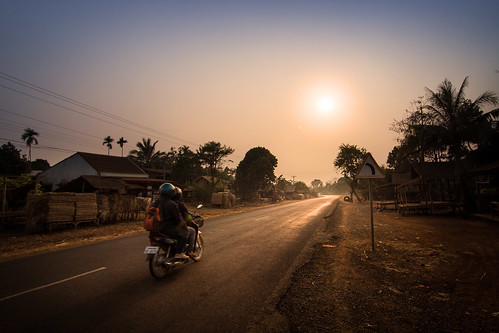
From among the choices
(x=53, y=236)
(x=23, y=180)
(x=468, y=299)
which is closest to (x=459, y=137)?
(x=468, y=299)

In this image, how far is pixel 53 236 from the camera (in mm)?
11344

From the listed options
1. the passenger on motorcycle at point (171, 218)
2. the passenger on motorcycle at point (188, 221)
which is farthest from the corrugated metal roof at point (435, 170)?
the passenger on motorcycle at point (171, 218)

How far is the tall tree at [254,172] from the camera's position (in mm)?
51219

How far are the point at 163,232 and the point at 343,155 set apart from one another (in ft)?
200

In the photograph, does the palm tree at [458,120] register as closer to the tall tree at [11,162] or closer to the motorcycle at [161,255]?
the motorcycle at [161,255]

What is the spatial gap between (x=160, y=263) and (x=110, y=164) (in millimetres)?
39294

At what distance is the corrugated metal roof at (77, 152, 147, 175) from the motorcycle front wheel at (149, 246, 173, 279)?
34.9 m

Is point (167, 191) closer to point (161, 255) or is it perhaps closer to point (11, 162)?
point (161, 255)

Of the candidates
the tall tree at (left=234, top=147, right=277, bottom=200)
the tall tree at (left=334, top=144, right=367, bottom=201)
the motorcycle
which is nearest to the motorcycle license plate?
the motorcycle

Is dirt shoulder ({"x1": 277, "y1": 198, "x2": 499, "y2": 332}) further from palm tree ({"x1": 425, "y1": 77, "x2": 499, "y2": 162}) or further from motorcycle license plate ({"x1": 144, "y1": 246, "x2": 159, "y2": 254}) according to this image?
palm tree ({"x1": 425, "y1": 77, "x2": 499, "y2": 162})

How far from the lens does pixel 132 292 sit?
438 cm

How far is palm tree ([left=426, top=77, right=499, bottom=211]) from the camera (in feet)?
59.6

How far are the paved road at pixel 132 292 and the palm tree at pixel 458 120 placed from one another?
62.9 ft

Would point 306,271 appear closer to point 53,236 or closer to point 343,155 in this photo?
point 53,236
